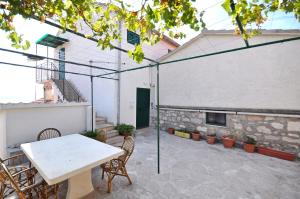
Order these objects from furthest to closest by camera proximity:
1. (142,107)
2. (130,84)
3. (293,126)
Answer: (142,107), (130,84), (293,126)

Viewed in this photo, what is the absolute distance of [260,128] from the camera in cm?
499

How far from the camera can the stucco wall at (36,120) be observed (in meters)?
3.91

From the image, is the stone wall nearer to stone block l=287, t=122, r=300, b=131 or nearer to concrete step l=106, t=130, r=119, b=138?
stone block l=287, t=122, r=300, b=131

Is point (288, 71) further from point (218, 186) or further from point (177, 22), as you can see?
point (177, 22)

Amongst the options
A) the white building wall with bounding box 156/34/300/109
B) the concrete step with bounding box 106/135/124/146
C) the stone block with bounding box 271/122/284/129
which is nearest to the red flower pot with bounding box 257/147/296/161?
the stone block with bounding box 271/122/284/129

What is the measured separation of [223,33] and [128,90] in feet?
14.4

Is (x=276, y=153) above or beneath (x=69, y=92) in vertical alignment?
beneath

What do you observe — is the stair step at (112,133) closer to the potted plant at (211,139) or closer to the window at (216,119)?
the potted plant at (211,139)

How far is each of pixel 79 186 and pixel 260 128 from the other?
533 cm

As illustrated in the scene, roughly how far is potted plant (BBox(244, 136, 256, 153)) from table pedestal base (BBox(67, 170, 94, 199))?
15.6 feet

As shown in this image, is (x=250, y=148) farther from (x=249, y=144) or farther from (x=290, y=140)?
(x=290, y=140)

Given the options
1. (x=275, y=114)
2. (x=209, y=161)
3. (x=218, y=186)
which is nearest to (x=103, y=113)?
(x=209, y=161)

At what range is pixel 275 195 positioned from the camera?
9.21ft

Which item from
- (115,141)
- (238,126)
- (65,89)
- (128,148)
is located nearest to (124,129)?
(115,141)
